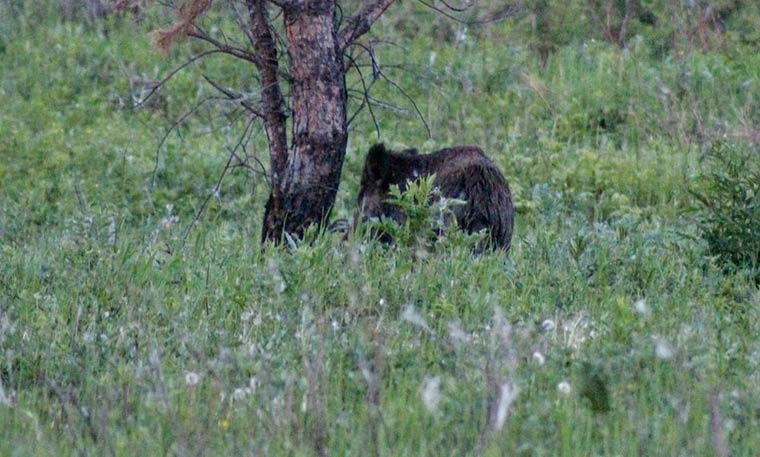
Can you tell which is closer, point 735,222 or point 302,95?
point 735,222

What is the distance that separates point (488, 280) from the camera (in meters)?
5.84

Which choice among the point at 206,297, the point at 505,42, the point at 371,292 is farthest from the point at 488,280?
the point at 505,42

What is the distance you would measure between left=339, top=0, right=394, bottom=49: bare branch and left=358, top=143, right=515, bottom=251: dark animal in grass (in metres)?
0.85

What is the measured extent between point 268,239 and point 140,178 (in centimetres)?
418

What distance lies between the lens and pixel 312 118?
259 inches

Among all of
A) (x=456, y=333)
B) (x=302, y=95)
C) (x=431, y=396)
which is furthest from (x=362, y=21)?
(x=431, y=396)

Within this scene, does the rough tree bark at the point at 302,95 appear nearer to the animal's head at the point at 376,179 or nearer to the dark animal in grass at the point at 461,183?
the dark animal in grass at the point at 461,183

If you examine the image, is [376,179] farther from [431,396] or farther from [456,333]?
[431,396]

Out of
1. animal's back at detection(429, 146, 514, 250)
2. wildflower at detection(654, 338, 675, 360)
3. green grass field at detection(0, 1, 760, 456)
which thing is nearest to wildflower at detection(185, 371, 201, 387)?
green grass field at detection(0, 1, 760, 456)

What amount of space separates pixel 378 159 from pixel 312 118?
3.50 feet

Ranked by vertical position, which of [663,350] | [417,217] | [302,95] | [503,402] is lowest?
[503,402]

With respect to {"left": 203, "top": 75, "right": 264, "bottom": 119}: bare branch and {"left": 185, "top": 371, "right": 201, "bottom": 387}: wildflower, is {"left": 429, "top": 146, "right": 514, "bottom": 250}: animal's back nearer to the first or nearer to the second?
{"left": 203, "top": 75, "right": 264, "bottom": 119}: bare branch

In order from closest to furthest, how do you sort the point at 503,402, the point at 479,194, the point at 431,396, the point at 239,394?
the point at 503,402 → the point at 431,396 → the point at 239,394 → the point at 479,194

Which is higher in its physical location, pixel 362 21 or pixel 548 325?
pixel 362 21
